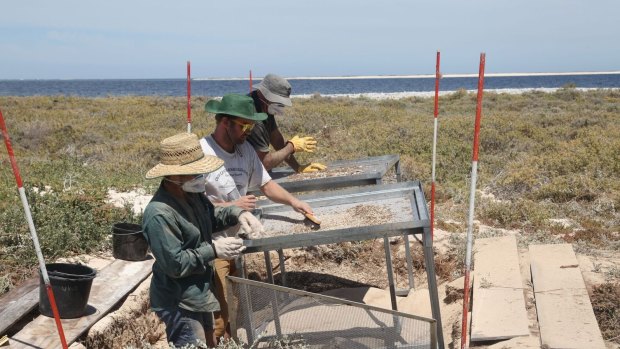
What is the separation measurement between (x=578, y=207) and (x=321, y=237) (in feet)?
18.1

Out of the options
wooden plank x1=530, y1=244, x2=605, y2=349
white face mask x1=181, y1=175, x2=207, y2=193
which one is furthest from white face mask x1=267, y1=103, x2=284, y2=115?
wooden plank x1=530, y1=244, x2=605, y2=349

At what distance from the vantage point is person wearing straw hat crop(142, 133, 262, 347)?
112 inches

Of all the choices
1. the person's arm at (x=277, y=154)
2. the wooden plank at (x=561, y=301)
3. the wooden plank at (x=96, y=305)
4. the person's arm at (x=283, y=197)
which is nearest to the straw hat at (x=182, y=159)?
the person's arm at (x=283, y=197)

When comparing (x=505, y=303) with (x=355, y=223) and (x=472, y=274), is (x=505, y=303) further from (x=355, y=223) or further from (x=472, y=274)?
(x=355, y=223)

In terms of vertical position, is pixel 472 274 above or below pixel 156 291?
below

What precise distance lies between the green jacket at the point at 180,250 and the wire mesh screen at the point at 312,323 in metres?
0.18

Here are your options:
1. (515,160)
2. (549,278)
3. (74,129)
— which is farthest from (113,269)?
(74,129)

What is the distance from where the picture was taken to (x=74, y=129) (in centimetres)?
1658

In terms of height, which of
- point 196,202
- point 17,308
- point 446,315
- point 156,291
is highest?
point 196,202

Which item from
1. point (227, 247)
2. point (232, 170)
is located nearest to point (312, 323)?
point (227, 247)

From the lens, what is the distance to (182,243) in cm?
299

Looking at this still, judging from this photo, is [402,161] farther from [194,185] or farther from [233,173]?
[194,185]

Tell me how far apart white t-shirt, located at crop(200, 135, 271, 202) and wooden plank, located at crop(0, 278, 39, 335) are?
162cm

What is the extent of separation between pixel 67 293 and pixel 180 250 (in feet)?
5.30
